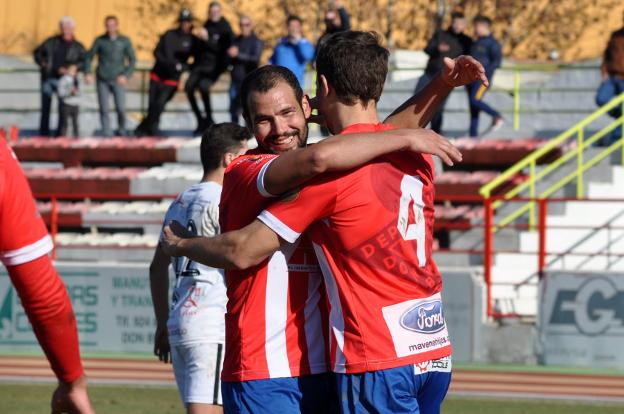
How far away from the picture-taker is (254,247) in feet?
15.3

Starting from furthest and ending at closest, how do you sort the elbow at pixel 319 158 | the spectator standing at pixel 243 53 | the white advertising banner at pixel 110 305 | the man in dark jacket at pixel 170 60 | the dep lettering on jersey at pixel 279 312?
1. the man in dark jacket at pixel 170 60
2. the spectator standing at pixel 243 53
3. the white advertising banner at pixel 110 305
4. the dep lettering on jersey at pixel 279 312
5. the elbow at pixel 319 158

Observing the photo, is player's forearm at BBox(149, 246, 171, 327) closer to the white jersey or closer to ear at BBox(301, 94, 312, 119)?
the white jersey

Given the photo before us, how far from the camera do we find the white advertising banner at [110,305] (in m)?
15.2

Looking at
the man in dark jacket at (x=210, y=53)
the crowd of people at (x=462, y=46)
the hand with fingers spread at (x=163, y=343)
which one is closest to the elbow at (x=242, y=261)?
the hand with fingers spread at (x=163, y=343)

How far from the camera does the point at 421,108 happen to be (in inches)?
199

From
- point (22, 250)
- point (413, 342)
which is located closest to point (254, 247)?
point (413, 342)

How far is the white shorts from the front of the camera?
22.5ft

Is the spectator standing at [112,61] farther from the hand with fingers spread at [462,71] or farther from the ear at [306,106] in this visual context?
the hand with fingers spread at [462,71]

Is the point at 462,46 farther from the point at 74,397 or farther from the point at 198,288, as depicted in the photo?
the point at 74,397

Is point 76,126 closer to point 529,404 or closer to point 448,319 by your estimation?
point 448,319

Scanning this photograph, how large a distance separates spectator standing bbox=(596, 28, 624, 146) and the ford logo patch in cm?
1413

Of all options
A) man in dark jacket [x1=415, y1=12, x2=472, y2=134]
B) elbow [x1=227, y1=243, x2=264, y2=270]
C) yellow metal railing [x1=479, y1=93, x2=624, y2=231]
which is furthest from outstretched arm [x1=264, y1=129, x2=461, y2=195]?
man in dark jacket [x1=415, y1=12, x2=472, y2=134]

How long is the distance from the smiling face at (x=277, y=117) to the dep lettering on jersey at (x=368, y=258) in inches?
18.3

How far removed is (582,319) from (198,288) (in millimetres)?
7949
